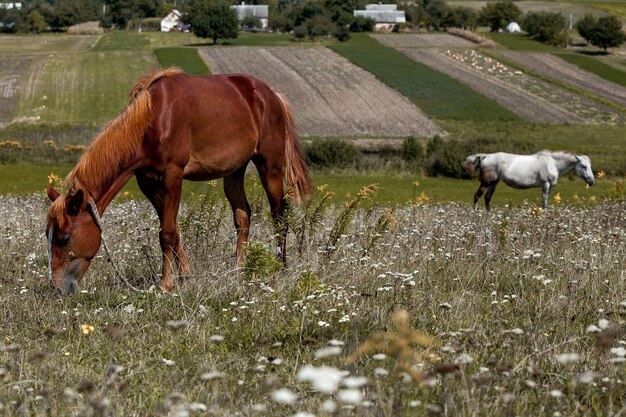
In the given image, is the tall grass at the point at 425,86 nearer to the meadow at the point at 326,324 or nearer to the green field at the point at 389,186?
the green field at the point at 389,186

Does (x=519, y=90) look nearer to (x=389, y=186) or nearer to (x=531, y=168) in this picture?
(x=389, y=186)

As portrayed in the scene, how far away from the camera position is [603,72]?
86.8 metres

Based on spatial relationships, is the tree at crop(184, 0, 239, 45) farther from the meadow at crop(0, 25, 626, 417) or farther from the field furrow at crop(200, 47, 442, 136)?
the meadow at crop(0, 25, 626, 417)

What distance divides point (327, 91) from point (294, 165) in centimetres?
6172

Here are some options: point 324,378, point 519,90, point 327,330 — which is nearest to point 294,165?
point 327,330

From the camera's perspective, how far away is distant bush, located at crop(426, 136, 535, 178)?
135ft

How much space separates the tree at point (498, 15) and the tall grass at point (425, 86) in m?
43.4

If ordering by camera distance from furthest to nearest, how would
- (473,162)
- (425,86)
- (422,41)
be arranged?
(422,41) < (425,86) < (473,162)

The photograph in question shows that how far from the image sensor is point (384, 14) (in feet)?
501

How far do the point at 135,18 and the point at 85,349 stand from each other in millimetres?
158839

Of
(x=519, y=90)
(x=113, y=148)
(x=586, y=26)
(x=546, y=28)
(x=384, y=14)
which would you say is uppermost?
(x=113, y=148)

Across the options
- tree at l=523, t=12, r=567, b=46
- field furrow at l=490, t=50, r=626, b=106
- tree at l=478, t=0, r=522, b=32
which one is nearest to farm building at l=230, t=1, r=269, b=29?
tree at l=478, t=0, r=522, b=32

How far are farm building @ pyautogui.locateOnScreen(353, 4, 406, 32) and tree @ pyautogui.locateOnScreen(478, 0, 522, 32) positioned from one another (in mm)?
15924

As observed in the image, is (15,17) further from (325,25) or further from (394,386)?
(394,386)
